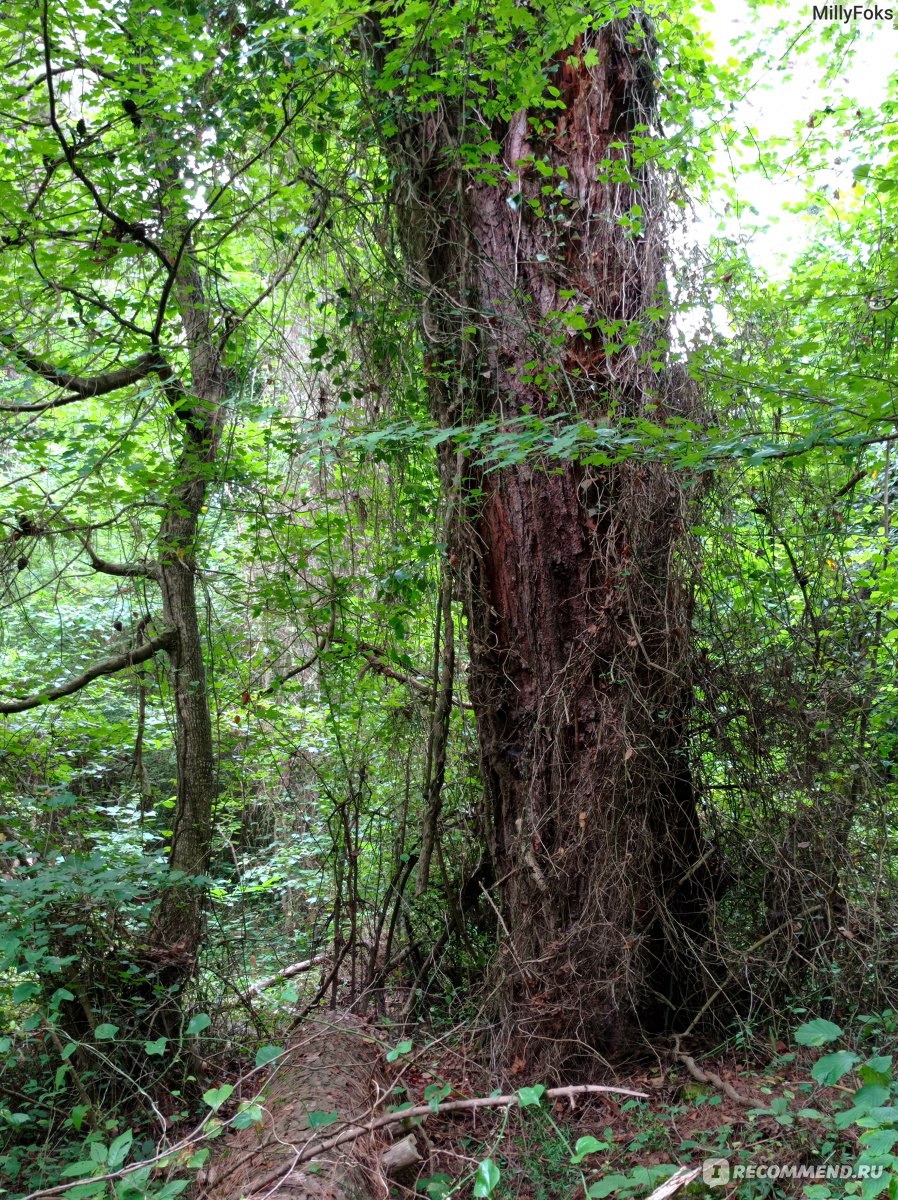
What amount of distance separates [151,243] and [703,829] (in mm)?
3806

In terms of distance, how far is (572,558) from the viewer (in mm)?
4043

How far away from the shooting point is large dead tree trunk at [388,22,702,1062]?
147 inches

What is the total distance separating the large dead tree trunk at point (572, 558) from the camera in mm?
3732

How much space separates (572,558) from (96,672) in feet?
9.02

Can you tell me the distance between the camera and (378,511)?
4.71m

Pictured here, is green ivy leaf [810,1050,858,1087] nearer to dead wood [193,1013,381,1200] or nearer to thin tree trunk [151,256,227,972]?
dead wood [193,1013,381,1200]

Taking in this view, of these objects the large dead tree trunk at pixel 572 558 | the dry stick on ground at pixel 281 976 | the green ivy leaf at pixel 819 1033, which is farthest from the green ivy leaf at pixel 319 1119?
the dry stick on ground at pixel 281 976

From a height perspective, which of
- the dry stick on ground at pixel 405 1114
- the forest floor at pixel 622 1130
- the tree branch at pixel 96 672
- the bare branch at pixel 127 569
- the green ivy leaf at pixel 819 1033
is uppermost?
the bare branch at pixel 127 569

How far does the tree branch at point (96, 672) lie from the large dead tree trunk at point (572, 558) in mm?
1919

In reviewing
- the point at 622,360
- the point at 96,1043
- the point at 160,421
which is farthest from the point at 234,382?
the point at 96,1043

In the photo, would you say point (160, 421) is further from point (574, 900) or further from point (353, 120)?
point (574, 900)

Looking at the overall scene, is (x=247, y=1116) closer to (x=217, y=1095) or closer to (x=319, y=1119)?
(x=319, y=1119)

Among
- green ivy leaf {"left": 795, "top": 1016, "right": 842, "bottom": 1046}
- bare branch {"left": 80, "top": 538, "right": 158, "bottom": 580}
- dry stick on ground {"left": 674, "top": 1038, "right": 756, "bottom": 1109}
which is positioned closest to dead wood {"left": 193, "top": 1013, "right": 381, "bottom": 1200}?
dry stick on ground {"left": 674, "top": 1038, "right": 756, "bottom": 1109}

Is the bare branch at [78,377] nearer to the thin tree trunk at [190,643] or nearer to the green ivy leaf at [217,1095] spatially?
the thin tree trunk at [190,643]
